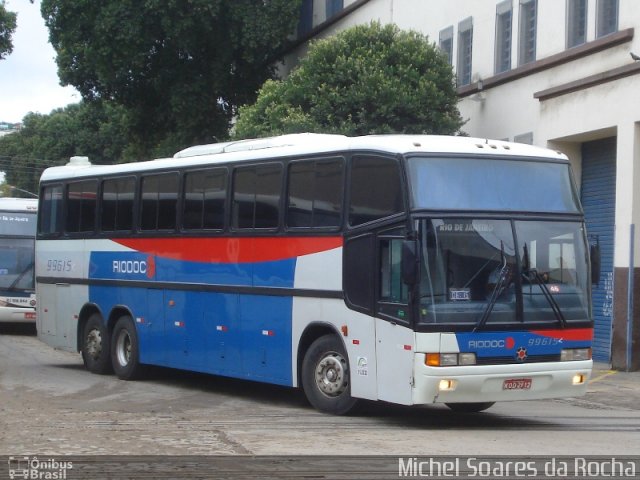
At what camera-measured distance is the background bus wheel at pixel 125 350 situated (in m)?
18.4

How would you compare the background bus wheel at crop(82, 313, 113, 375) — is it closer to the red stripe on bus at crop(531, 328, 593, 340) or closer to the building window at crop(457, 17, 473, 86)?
the red stripe on bus at crop(531, 328, 593, 340)

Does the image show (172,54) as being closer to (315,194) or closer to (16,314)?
(16,314)

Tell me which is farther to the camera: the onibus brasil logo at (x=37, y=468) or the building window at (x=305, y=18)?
the building window at (x=305, y=18)

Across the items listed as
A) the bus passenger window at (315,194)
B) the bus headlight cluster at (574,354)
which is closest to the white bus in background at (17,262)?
the bus passenger window at (315,194)

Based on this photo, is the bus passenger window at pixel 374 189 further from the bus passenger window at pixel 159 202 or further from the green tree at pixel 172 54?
the green tree at pixel 172 54

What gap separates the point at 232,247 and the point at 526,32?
1140cm

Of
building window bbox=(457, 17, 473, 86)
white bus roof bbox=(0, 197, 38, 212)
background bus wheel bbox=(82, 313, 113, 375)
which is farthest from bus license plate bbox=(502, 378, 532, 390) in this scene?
white bus roof bbox=(0, 197, 38, 212)

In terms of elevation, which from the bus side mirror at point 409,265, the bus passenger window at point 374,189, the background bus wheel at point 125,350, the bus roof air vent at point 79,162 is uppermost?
the bus roof air vent at point 79,162

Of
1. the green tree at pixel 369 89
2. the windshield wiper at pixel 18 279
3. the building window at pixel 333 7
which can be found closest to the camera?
the green tree at pixel 369 89

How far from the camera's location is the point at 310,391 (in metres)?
14.2

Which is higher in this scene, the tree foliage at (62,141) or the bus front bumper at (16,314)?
the tree foliage at (62,141)

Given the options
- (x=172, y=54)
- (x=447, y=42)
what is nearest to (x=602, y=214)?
(x=447, y=42)

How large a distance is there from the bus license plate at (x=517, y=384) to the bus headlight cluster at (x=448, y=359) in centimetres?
49

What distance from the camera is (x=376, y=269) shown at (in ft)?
42.7
